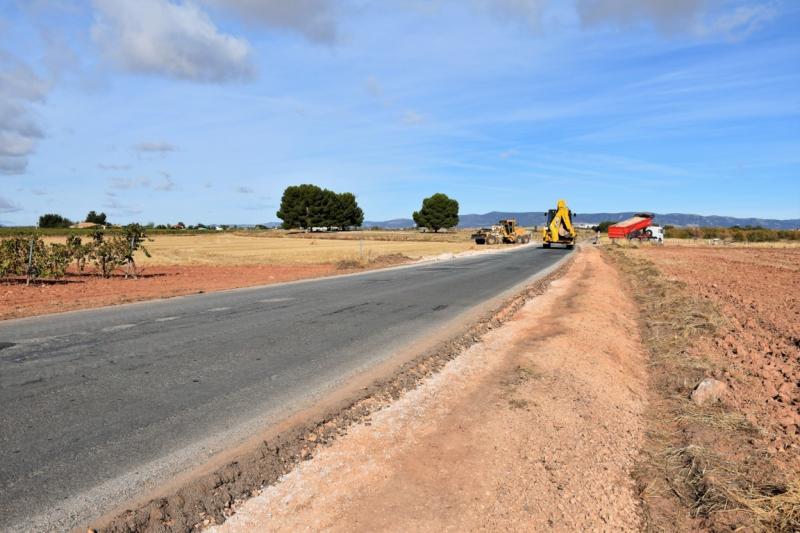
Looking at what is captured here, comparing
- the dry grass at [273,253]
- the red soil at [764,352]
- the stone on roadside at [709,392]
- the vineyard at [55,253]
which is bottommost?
the dry grass at [273,253]

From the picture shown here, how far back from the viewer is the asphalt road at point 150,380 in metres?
3.81

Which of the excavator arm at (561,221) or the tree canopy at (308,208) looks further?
the tree canopy at (308,208)

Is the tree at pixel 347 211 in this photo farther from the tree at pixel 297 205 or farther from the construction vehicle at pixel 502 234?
the construction vehicle at pixel 502 234

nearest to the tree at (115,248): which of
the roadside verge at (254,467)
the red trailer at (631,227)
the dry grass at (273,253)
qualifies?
the dry grass at (273,253)

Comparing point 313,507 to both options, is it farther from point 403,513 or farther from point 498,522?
point 498,522

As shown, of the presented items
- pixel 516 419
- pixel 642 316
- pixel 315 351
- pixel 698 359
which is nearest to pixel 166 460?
pixel 516 419

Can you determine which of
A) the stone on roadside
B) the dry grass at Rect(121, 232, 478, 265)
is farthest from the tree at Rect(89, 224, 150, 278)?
the stone on roadside

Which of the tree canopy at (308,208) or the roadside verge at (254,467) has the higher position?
the tree canopy at (308,208)

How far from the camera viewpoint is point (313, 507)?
11.3 ft

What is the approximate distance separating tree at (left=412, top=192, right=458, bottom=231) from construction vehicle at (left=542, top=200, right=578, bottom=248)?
99.0m

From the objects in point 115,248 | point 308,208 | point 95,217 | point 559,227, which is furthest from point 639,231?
point 95,217

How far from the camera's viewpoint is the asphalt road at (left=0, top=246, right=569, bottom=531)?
381cm

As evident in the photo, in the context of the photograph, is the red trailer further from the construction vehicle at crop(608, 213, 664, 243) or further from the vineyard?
the vineyard

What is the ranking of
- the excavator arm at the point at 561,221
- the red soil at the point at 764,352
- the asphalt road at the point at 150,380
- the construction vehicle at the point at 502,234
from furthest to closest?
the construction vehicle at the point at 502,234, the excavator arm at the point at 561,221, the red soil at the point at 764,352, the asphalt road at the point at 150,380
